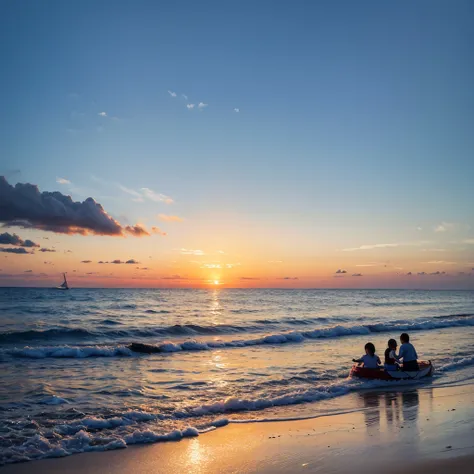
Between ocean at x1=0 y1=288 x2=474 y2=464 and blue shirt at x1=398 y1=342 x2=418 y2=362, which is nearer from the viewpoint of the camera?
ocean at x1=0 y1=288 x2=474 y2=464

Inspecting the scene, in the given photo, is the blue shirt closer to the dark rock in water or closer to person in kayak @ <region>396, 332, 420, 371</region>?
person in kayak @ <region>396, 332, 420, 371</region>

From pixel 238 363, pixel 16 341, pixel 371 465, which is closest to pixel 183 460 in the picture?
pixel 371 465

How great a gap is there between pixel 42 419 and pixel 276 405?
19.6 feet

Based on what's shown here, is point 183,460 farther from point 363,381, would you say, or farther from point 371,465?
point 363,381

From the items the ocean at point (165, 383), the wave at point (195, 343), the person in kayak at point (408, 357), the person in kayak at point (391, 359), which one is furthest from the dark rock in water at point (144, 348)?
the person in kayak at point (408, 357)

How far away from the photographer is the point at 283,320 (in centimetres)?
4078

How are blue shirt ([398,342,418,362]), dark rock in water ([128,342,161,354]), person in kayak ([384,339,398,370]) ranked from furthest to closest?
dark rock in water ([128,342,161,354]) < blue shirt ([398,342,418,362]) < person in kayak ([384,339,398,370])

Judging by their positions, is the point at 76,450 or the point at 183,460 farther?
the point at 76,450

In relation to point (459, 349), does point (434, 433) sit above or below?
above

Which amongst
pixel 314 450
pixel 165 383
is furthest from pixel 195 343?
pixel 314 450

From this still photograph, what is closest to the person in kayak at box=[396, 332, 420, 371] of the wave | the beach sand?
the beach sand

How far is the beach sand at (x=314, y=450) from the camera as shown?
7117mm

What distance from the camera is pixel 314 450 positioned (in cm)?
791

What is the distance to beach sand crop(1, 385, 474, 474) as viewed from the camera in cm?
712
